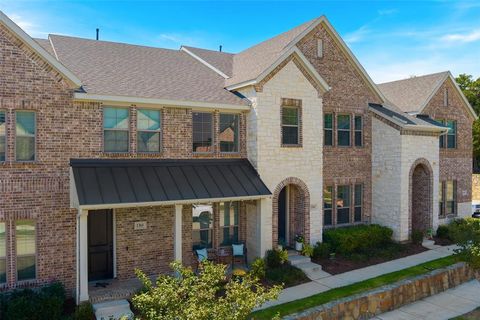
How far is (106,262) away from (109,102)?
220 inches

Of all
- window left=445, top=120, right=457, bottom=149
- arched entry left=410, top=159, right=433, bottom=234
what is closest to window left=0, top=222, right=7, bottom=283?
arched entry left=410, top=159, right=433, bottom=234

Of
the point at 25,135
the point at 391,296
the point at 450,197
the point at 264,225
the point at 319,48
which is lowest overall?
the point at 391,296

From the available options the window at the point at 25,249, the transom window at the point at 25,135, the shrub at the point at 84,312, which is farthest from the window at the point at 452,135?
the window at the point at 25,249

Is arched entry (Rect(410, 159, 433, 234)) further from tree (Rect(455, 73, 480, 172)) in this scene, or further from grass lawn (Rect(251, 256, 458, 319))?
tree (Rect(455, 73, 480, 172))

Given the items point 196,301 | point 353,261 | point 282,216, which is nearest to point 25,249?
point 196,301

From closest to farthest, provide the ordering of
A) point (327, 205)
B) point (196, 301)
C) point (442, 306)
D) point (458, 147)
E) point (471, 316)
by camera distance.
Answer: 1. point (196, 301)
2. point (471, 316)
3. point (442, 306)
4. point (327, 205)
5. point (458, 147)

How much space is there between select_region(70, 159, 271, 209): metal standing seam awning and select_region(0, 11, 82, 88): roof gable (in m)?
2.62

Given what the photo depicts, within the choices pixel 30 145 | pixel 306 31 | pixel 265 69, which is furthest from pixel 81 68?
pixel 306 31

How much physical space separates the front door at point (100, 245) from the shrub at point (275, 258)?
19.0 ft

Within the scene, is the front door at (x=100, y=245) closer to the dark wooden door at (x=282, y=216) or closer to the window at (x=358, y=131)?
the dark wooden door at (x=282, y=216)

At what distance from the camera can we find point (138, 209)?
44.3 ft

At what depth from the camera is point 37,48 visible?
11797 mm

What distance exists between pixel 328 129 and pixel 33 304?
46.0 feet

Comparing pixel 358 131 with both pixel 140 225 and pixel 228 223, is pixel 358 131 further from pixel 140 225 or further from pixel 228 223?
pixel 140 225
